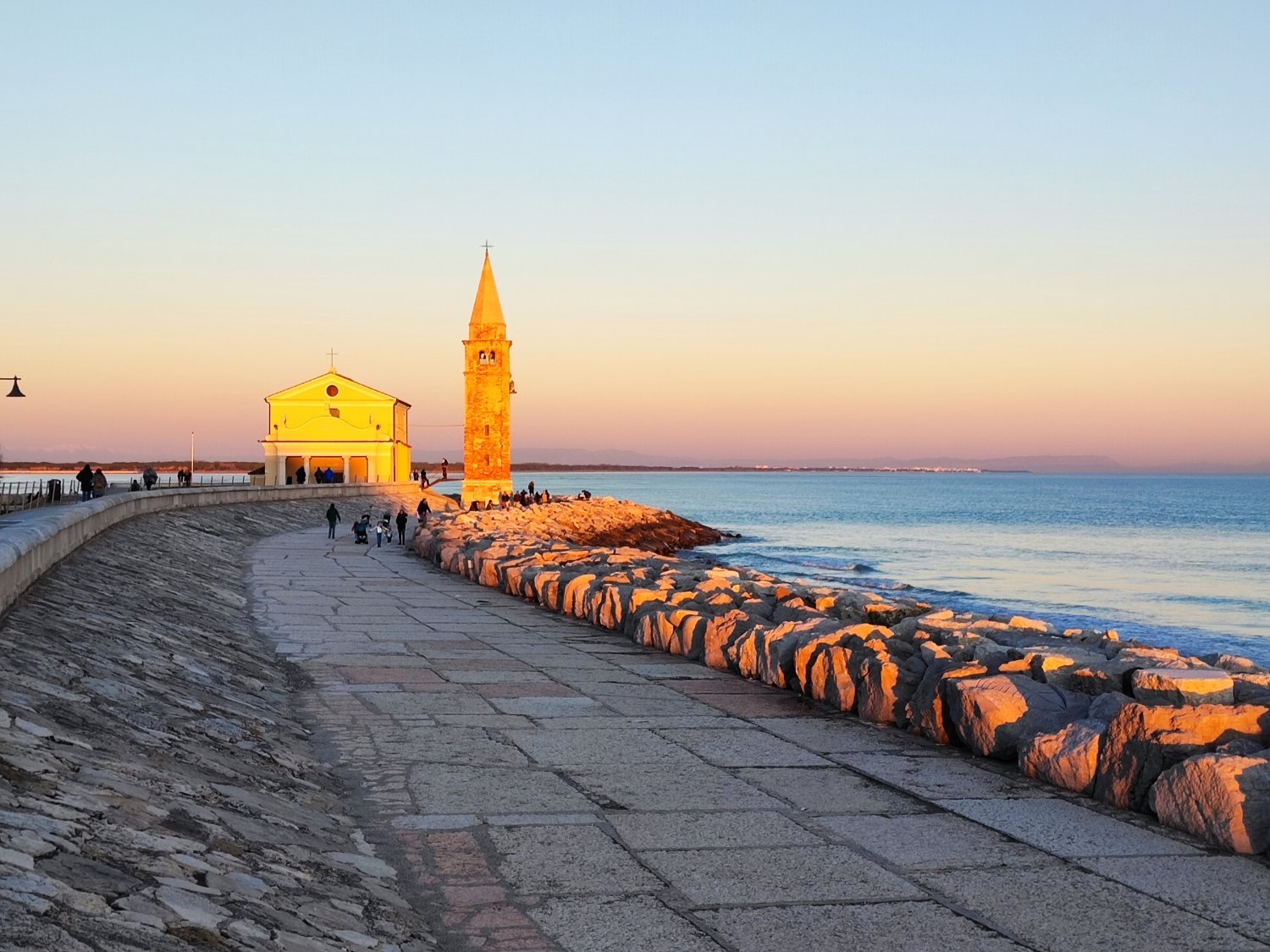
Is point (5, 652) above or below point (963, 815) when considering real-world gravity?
above

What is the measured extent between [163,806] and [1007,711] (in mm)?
4537

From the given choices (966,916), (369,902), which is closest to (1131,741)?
(966,916)

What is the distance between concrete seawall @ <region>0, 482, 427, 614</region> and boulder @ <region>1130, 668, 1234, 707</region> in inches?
272

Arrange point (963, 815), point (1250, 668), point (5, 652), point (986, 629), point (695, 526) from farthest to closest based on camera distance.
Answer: point (695, 526), point (986, 629), point (1250, 668), point (5, 652), point (963, 815)

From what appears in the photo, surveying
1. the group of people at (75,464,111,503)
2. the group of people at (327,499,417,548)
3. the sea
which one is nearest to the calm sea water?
the sea

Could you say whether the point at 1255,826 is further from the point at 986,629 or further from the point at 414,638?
the point at 414,638

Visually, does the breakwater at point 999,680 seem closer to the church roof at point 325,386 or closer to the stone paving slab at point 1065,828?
the stone paving slab at point 1065,828

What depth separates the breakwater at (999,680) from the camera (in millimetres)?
5578

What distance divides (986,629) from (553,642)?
4197 millimetres

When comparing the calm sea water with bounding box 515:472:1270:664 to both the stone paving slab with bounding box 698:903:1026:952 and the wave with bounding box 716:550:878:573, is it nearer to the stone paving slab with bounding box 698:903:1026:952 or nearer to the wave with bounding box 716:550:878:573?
the wave with bounding box 716:550:878:573

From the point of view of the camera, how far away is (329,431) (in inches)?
2391

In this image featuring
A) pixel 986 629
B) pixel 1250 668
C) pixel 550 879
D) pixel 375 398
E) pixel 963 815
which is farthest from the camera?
pixel 375 398

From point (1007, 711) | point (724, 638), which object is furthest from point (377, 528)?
point (1007, 711)

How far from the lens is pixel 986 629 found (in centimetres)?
1143
